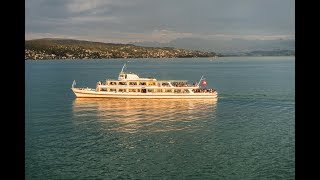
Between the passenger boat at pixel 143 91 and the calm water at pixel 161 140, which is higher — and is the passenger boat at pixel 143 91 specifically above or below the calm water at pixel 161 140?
above

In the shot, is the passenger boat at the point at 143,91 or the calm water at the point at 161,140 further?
the passenger boat at the point at 143,91

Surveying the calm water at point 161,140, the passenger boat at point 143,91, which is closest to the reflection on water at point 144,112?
the calm water at point 161,140

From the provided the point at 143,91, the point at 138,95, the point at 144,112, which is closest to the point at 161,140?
the point at 144,112

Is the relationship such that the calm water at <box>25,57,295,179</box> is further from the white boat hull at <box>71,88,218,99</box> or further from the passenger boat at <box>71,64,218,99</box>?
the passenger boat at <box>71,64,218,99</box>

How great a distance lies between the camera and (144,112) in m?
27.4

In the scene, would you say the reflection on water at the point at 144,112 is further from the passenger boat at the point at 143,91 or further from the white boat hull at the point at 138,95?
the passenger boat at the point at 143,91

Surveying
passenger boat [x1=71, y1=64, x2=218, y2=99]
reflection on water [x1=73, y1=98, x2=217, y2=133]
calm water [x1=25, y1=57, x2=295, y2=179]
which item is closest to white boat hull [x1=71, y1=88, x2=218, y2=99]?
passenger boat [x1=71, y1=64, x2=218, y2=99]

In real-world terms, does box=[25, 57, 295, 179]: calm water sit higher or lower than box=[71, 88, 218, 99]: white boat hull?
lower

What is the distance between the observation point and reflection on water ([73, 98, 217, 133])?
22031 millimetres

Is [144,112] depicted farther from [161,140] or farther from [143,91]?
[161,140]

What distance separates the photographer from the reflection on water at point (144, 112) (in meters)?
22.0

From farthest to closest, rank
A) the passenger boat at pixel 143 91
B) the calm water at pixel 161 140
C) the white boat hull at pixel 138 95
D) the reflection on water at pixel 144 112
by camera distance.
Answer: the passenger boat at pixel 143 91 → the white boat hull at pixel 138 95 → the reflection on water at pixel 144 112 → the calm water at pixel 161 140
